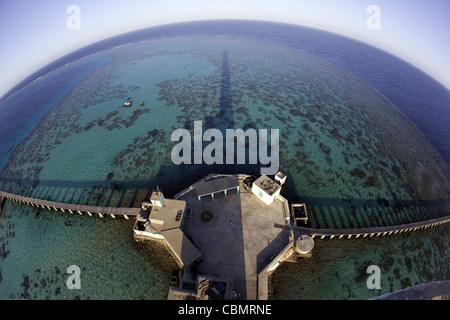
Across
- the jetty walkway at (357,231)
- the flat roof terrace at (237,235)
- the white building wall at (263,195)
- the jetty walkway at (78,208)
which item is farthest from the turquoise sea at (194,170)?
the white building wall at (263,195)

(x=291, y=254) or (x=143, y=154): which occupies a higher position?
(x=143, y=154)

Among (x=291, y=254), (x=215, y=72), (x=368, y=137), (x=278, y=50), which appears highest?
(x=278, y=50)

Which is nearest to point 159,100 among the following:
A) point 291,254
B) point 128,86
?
point 128,86

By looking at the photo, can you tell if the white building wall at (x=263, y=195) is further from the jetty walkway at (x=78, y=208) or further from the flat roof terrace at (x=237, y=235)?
the jetty walkway at (x=78, y=208)

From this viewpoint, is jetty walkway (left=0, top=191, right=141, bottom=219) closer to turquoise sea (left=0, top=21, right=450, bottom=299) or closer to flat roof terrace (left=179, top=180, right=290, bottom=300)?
turquoise sea (left=0, top=21, right=450, bottom=299)

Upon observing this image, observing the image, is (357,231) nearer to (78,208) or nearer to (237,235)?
(237,235)

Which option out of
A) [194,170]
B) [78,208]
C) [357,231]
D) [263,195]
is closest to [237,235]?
[263,195]

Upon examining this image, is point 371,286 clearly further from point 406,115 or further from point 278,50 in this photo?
point 278,50
